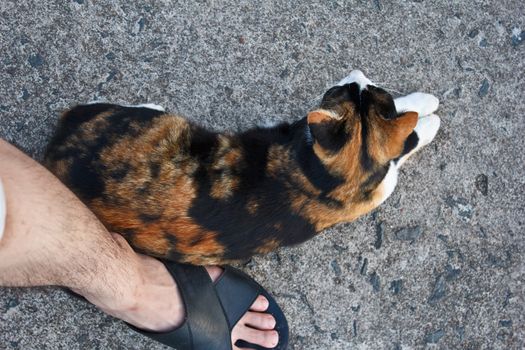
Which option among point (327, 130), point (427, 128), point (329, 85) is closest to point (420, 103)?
point (427, 128)

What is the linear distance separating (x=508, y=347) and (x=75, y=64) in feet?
8.38

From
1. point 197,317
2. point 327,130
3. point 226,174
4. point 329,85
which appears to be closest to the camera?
point 327,130

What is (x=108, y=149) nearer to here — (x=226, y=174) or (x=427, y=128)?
(x=226, y=174)

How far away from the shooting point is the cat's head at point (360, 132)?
215cm

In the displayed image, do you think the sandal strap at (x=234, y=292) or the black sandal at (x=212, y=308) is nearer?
the black sandal at (x=212, y=308)

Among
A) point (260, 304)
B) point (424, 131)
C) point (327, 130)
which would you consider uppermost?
point (327, 130)

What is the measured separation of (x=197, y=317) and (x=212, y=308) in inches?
3.5

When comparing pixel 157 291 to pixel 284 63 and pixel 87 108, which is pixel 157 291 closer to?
pixel 87 108

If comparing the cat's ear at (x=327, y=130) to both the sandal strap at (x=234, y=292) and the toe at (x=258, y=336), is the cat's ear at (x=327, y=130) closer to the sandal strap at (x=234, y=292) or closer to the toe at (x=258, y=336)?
the sandal strap at (x=234, y=292)

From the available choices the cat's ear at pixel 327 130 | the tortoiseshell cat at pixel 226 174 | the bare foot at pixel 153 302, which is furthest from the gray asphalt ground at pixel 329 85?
the cat's ear at pixel 327 130

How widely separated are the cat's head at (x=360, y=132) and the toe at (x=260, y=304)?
811mm

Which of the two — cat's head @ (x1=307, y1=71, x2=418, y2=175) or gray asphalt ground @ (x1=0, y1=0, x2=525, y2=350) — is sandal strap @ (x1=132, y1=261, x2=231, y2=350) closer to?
gray asphalt ground @ (x1=0, y1=0, x2=525, y2=350)

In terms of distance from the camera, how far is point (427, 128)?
106 inches

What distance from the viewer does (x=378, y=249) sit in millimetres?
2801
